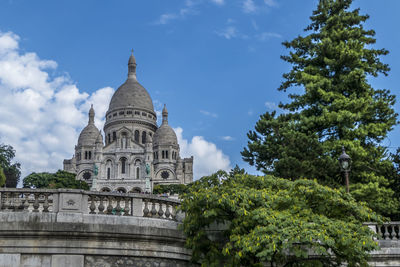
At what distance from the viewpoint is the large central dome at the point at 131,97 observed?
5153 inches

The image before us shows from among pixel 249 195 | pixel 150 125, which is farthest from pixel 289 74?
pixel 150 125

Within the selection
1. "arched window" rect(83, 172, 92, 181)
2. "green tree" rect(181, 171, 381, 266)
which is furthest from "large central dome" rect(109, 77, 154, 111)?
"green tree" rect(181, 171, 381, 266)

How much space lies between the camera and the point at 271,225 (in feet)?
38.3

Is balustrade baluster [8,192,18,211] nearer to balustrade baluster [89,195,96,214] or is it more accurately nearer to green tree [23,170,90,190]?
balustrade baluster [89,195,96,214]

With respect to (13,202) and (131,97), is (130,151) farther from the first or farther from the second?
(13,202)

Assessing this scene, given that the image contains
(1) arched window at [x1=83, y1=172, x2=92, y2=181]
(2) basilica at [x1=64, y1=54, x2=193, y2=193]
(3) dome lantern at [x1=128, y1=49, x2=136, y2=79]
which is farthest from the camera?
(3) dome lantern at [x1=128, y1=49, x2=136, y2=79]

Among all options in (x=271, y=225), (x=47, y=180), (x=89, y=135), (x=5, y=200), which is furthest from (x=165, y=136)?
(x=271, y=225)

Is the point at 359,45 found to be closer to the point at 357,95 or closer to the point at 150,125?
the point at 357,95

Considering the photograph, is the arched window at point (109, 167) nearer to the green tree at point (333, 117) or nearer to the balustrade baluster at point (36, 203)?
the green tree at point (333, 117)

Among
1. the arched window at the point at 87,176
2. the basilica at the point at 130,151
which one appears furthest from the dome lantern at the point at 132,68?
the arched window at the point at 87,176

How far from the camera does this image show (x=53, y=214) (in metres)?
11.7

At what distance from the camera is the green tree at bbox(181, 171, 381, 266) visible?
11633mm

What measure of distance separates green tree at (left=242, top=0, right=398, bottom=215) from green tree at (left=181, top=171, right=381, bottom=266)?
10274 millimetres

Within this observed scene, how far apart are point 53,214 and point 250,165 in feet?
60.6
